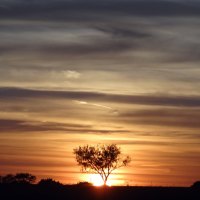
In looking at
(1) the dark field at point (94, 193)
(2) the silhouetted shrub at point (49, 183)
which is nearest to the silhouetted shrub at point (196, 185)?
(1) the dark field at point (94, 193)

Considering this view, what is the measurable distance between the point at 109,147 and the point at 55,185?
38172 mm

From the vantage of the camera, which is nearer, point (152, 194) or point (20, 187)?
point (152, 194)

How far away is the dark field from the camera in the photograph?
91.3 metres

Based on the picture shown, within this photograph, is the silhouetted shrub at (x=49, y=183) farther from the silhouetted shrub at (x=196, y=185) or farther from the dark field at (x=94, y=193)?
the silhouetted shrub at (x=196, y=185)

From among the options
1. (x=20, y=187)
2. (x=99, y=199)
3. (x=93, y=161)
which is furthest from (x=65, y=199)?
(x=93, y=161)

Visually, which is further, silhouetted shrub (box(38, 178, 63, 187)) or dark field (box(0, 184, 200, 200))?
silhouetted shrub (box(38, 178, 63, 187))

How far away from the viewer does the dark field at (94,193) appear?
91.3 meters

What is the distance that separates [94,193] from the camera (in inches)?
3718

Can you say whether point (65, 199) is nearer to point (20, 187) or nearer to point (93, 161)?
point (20, 187)

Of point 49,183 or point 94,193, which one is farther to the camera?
point 49,183

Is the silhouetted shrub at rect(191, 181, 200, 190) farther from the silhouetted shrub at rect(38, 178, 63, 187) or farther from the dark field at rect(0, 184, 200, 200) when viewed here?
the silhouetted shrub at rect(38, 178, 63, 187)

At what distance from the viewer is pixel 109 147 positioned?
13988cm

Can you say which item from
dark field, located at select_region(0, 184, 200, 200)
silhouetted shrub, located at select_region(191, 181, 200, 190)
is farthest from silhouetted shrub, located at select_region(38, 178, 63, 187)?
silhouetted shrub, located at select_region(191, 181, 200, 190)

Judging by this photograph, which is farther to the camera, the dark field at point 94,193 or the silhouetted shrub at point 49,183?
the silhouetted shrub at point 49,183
